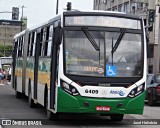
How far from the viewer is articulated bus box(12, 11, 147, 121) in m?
12.5

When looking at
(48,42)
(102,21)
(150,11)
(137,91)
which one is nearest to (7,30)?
(150,11)

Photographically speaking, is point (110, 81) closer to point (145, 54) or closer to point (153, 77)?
point (145, 54)

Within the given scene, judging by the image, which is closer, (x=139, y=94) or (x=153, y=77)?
(x=139, y=94)

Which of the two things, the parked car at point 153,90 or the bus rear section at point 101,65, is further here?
the parked car at point 153,90

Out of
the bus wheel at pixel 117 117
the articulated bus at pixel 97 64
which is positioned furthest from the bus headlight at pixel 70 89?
the bus wheel at pixel 117 117

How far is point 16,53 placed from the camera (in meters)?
24.7

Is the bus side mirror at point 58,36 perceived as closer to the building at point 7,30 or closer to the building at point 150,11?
the building at point 150,11

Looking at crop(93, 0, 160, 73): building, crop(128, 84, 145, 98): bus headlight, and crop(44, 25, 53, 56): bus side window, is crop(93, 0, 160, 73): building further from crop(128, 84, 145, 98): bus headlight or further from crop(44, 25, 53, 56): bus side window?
crop(128, 84, 145, 98): bus headlight

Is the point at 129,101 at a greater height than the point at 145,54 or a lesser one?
lesser

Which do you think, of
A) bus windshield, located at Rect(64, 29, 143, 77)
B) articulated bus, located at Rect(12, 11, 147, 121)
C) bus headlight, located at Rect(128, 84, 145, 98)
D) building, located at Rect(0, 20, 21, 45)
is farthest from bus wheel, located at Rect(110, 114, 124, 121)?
building, located at Rect(0, 20, 21, 45)

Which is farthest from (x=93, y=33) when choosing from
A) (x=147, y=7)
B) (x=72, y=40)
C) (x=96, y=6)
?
(x=96, y=6)

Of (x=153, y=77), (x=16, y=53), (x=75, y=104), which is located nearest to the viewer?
(x=75, y=104)

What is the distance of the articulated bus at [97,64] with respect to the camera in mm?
12516

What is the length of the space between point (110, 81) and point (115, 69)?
351 millimetres
